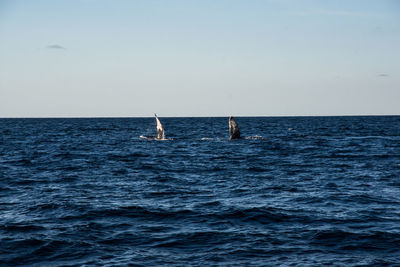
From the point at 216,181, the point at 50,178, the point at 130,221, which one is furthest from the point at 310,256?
the point at 50,178

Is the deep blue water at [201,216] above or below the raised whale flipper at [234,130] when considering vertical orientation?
below

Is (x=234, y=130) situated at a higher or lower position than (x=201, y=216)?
higher

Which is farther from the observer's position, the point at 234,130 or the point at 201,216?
the point at 234,130

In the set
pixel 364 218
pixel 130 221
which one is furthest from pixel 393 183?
pixel 130 221

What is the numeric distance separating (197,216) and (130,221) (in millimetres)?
2228

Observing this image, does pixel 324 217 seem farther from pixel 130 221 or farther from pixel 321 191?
pixel 130 221

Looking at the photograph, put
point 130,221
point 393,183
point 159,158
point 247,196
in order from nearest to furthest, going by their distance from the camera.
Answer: point 130,221 < point 247,196 < point 393,183 < point 159,158

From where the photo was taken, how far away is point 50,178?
2244 centimetres

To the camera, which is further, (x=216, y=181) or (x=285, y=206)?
(x=216, y=181)

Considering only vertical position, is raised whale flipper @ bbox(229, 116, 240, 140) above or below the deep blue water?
above

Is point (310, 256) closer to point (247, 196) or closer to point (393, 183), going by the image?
point (247, 196)

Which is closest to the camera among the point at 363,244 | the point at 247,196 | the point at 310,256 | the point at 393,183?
the point at 310,256

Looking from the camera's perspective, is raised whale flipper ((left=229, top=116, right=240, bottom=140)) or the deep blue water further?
raised whale flipper ((left=229, top=116, right=240, bottom=140))

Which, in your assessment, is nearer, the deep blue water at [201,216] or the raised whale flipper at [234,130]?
the deep blue water at [201,216]
